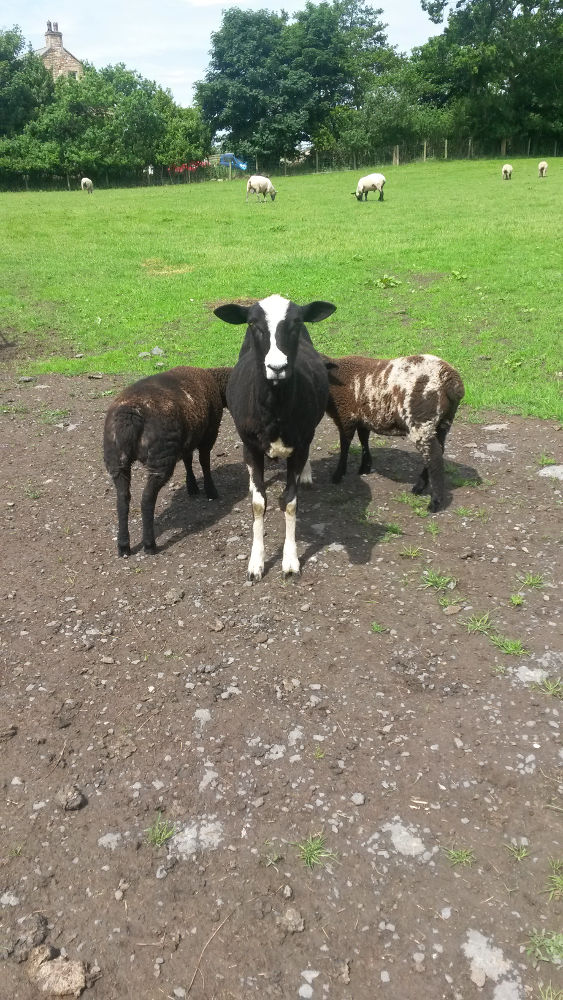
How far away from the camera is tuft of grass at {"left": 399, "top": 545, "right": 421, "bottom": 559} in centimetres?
634

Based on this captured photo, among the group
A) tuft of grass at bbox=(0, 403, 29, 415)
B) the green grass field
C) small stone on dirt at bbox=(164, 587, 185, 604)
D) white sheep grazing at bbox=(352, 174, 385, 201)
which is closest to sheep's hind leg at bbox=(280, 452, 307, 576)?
small stone on dirt at bbox=(164, 587, 185, 604)

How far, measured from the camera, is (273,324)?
5.17m

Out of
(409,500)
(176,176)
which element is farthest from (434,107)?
(409,500)

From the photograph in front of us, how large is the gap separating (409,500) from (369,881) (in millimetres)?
4576

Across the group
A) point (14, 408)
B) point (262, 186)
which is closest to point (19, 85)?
point (262, 186)

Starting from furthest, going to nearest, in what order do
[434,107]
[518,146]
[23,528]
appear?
1. [434,107]
2. [518,146]
3. [23,528]

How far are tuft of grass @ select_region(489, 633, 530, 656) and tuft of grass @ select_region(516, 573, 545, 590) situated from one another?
821 mm

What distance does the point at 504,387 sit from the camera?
422 inches

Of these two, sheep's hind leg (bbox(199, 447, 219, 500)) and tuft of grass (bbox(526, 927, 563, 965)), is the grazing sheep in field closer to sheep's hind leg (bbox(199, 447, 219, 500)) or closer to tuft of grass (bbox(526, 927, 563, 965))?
sheep's hind leg (bbox(199, 447, 219, 500))

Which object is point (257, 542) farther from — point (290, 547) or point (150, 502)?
point (150, 502)

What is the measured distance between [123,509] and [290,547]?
5.82ft

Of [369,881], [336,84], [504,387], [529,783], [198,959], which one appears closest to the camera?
[198,959]

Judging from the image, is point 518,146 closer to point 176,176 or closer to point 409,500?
point 176,176

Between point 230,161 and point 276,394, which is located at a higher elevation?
point 230,161
